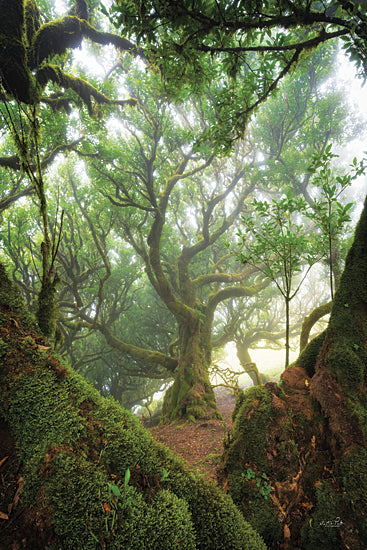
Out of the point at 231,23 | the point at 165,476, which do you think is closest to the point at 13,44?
the point at 231,23

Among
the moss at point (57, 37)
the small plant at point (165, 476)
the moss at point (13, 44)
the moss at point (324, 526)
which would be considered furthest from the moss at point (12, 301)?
the moss at point (57, 37)

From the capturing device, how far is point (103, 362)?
15453 millimetres

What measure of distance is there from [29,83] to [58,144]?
15.1 feet

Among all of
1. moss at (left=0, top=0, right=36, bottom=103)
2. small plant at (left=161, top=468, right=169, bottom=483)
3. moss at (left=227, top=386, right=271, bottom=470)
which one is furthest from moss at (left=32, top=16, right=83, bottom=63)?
moss at (left=227, top=386, right=271, bottom=470)

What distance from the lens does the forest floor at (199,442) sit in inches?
176

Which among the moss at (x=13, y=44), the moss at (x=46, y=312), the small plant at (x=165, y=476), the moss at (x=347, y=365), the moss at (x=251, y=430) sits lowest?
the moss at (x=251, y=430)

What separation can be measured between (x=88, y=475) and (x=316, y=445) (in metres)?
3.10

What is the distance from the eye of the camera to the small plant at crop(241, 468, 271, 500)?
10.1 ft

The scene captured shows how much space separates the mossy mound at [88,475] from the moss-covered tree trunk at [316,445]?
116 centimetres

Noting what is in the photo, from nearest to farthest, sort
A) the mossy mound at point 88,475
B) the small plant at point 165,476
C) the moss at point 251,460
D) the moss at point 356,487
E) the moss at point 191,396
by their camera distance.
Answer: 1. the mossy mound at point 88,475
2. the small plant at point 165,476
3. the moss at point 356,487
4. the moss at point 251,460
5. the moss at point 191,396

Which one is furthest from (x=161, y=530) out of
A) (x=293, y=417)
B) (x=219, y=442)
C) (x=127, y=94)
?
(x=127, y=94)

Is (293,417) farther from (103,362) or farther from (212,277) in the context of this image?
(103,362)
